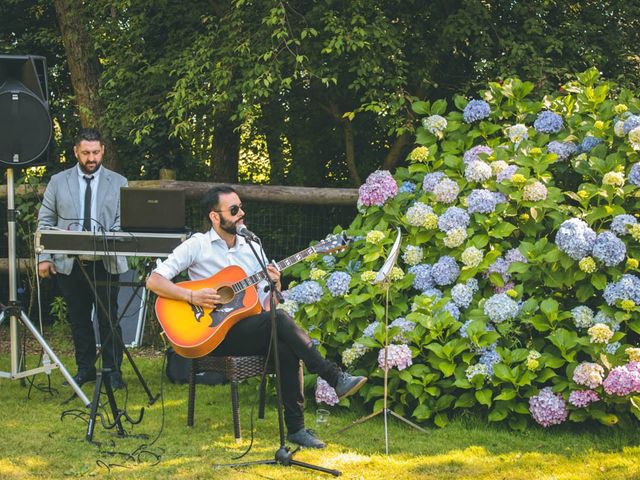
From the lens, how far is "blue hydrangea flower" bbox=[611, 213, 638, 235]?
206 inches

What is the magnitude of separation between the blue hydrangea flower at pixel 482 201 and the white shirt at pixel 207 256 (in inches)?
53.1

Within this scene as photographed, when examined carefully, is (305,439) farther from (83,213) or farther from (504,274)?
(83,213)

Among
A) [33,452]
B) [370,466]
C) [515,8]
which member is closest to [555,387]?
[370,466]

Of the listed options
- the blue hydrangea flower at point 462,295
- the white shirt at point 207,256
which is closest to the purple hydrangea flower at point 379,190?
the blue hydrangea flower at point 462,295

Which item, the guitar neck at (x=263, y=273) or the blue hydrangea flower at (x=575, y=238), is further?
the blue hydrangea flower at (x=575, y=238)

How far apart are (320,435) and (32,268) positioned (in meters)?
3.97

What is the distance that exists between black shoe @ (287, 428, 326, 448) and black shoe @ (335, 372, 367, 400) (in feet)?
0.86

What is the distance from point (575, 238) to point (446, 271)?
32.4 inches

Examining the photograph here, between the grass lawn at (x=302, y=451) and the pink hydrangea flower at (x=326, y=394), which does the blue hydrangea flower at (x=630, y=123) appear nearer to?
the grass lawn at (x=302, y=451)

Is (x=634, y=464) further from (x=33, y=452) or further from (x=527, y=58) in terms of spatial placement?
(x=527, y=58)

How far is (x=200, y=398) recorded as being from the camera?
6051 millimetres

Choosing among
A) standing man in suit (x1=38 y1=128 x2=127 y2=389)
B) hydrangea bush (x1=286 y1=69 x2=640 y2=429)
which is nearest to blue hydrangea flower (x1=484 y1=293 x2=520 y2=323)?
hydrangea bush (x1=286 y1=69 x2=640 y2=429)

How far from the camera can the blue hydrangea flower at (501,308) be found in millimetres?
5250

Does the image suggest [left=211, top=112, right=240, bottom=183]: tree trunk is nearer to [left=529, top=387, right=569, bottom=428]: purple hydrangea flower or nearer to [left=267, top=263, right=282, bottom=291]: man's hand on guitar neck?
[left=267, top=263, right=282, bottom=291]: man's hand on guitar neck
